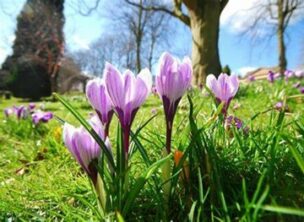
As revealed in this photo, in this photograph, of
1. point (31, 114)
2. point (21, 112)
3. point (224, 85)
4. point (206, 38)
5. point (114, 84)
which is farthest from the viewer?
point (206, 38)

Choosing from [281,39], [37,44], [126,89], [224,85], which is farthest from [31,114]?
[37,44]

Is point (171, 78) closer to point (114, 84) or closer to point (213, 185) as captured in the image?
point (114, 84)

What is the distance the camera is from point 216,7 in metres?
12.5

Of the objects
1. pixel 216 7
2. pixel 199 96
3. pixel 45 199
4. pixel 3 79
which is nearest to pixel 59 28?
pixel 3 79

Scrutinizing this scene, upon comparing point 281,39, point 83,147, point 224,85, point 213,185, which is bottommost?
point 213,185

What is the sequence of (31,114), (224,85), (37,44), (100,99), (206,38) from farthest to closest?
1. (37,44)
2. (206,38)
3. (31,114)
4. (224,85)
5. (100,99)

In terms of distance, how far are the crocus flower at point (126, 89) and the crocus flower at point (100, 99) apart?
0.08 metres

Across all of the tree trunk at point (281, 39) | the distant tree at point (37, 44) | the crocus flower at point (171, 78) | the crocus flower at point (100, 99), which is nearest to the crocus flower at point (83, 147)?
the crocus flower at point (100, 99)

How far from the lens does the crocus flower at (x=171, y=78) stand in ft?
3.76

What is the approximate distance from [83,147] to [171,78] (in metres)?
0.32

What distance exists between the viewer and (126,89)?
3.64 ft

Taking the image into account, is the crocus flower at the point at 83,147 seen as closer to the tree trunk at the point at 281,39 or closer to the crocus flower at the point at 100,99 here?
the crocus flower at the point at 100,99

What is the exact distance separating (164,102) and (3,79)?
37268 mm

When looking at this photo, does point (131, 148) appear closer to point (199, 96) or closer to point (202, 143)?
point (202, 143)
